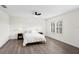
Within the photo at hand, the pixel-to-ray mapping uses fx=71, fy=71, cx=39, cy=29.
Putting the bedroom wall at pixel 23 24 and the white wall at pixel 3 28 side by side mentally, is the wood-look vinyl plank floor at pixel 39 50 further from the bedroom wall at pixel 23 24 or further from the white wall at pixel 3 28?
the bedroom wall at pixel 23 24

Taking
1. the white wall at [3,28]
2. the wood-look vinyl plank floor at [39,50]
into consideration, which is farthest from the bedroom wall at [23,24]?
the wood-look vinyl plank floor at [39,50]

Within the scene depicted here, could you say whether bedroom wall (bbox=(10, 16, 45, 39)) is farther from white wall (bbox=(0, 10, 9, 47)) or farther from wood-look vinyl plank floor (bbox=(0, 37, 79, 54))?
wood-look vinyl plank floor (bbox=(0, 37, 79, 54))

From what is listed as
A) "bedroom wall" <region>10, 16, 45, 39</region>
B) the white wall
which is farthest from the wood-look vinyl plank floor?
"bedroom wall" <region>10, 16, 45, 39</region>

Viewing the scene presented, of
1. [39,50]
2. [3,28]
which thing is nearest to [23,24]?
[3,28]

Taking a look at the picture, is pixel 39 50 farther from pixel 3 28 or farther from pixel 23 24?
pixel 23 24

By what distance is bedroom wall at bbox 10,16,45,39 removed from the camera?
725 cm

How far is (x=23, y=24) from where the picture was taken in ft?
24.7

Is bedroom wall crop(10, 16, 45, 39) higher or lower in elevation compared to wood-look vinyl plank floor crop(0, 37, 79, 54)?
higher
